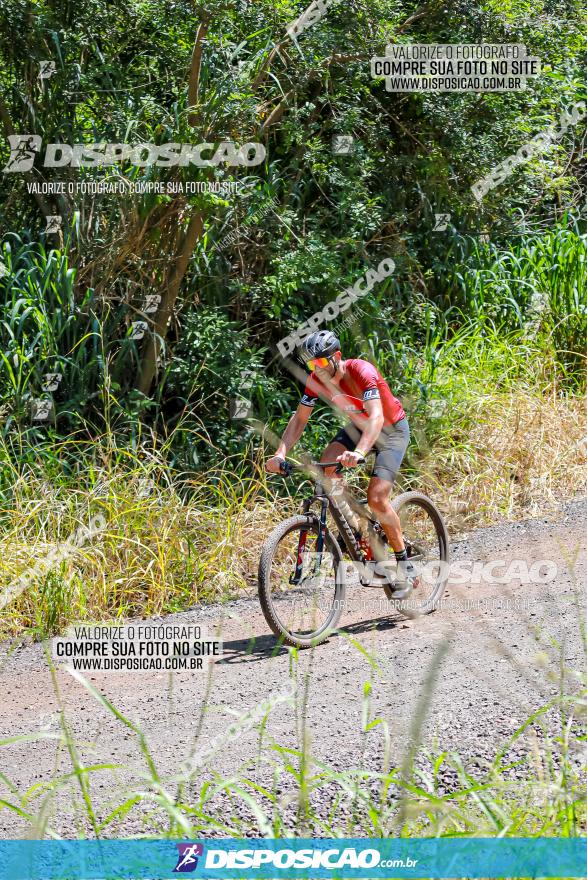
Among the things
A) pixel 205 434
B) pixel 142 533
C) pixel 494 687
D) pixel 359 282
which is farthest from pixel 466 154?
pixel 494 687

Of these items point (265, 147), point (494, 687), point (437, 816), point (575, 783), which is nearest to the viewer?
point (437, 816)

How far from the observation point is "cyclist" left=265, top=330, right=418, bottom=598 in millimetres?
5797

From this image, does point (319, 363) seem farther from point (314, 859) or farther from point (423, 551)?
point (314, 859)

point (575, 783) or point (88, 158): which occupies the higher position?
point (88, 158)

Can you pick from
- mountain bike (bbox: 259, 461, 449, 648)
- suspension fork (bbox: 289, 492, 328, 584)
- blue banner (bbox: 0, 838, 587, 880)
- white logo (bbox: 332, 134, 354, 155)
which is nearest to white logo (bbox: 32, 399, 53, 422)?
mountain bike (bbox: 259, 461, 449, 648)

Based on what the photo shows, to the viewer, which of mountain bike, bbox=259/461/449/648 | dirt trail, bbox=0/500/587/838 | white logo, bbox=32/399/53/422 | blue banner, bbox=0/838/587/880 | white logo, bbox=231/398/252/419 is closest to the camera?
blue banner, bbox=0/838/587/880

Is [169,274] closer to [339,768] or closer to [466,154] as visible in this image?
[466,154]

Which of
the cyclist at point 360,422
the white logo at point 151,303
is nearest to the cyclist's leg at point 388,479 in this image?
the cyclist at point 360,422

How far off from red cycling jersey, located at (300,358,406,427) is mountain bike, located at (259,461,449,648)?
38 centimetres

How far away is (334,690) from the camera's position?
504 centimetres

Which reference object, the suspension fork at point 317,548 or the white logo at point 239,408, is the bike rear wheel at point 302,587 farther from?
the white logo at point 239,408

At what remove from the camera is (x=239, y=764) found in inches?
160

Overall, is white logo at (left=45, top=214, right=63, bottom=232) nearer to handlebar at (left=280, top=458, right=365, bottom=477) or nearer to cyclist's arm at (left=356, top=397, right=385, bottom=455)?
handlebar at (left=280, top=458, right=365, bottom=477)

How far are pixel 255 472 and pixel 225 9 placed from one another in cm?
346
